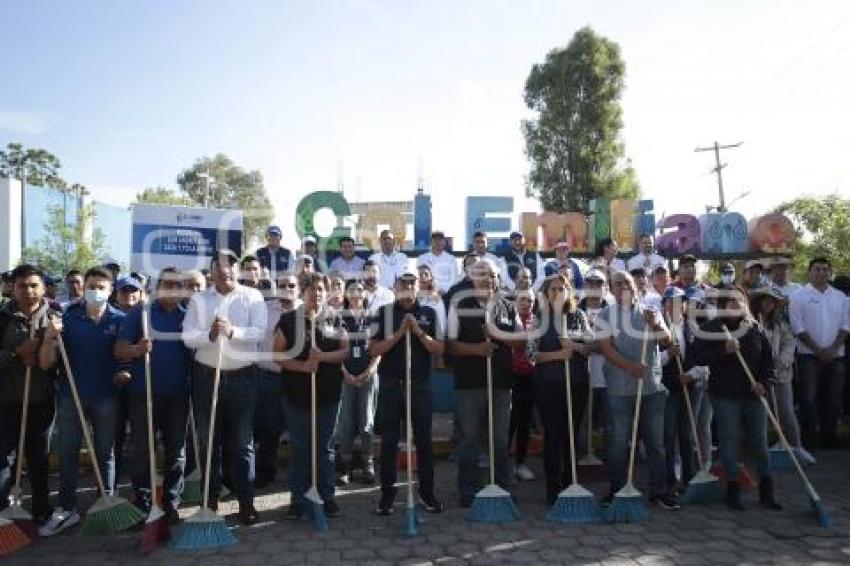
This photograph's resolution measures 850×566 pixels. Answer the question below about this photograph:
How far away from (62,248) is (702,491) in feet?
88.9

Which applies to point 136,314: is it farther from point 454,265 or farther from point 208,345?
point 454,265

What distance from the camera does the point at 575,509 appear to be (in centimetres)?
562

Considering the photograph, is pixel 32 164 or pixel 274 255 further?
pixel 32 164

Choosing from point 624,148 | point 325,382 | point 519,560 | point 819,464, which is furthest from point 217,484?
point 624,148

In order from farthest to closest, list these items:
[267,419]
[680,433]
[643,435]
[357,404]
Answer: [357,404], [267,419], [680,433], [643,435]

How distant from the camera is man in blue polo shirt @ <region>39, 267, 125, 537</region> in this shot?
556 centimetres

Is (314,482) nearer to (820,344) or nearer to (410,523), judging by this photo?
(410,523)

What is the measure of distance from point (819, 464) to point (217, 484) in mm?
6855

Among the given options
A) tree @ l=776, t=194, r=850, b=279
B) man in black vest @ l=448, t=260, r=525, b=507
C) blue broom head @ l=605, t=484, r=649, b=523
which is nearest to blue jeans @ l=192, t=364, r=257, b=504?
man in black vest @ l=448, t=260, r=525, b=507

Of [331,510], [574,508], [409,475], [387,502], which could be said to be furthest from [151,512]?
[574,508]

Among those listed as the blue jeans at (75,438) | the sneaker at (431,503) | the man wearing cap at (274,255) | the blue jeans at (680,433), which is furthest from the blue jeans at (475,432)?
the man wearing cap at (274,255)

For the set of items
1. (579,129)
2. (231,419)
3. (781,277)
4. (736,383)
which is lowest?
(231,419)

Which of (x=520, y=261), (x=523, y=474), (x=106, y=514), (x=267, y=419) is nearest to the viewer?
(x=106, y=514)

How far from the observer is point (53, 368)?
568 centimetres
